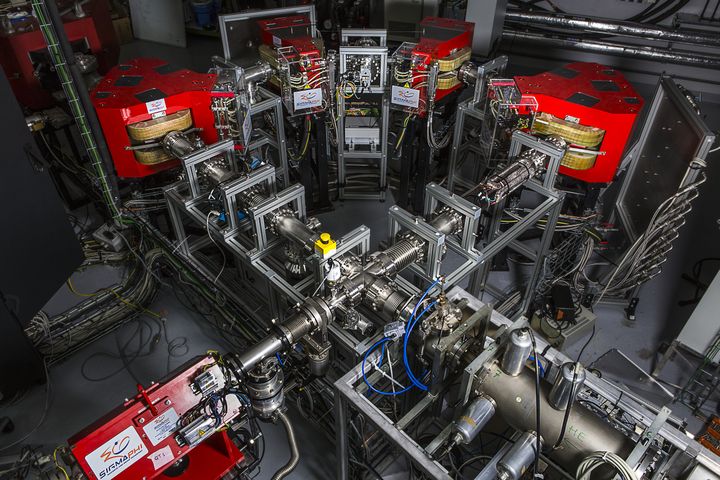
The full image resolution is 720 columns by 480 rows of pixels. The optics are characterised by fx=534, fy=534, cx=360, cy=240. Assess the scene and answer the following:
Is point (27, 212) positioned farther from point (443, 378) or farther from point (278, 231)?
point (443, 378)

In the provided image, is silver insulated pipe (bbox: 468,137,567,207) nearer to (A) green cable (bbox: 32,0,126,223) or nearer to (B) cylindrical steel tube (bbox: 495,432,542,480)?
(B) cylindrical steel tube (bbox: 495,432,542,480)

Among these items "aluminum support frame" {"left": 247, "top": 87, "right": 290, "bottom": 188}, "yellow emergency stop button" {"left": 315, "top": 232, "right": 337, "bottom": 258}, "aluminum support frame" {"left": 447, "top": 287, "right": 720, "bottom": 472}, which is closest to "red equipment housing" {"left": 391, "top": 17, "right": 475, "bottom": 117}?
"aluminum support frame" {"left": 247, "top": 87, "right": 290, "bottom": 188}

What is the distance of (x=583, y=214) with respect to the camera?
12.5 feet

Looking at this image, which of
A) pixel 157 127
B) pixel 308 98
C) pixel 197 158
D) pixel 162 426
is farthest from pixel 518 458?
pixel 308 98

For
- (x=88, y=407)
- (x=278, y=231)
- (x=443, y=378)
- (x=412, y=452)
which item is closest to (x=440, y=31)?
(x=278, y=231)

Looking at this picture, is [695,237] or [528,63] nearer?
[695,237]

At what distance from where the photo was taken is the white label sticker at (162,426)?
84.9 inches

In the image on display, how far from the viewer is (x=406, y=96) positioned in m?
4.07

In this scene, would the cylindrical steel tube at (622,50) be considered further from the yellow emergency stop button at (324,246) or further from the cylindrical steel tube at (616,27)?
the yellow emergency stop button at (324,246)

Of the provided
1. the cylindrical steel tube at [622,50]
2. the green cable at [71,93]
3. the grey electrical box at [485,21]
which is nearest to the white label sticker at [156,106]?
the green cable at [71,93]

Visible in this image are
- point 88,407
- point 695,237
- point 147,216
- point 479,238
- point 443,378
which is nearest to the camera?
point 443,378

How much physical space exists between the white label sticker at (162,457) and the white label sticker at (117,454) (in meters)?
0.06

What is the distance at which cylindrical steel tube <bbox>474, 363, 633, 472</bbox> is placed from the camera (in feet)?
6.43

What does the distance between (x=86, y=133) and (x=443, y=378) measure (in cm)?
267
